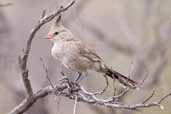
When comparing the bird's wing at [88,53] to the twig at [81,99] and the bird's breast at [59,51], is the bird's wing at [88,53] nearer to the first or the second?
the bird's breast at [59,51]

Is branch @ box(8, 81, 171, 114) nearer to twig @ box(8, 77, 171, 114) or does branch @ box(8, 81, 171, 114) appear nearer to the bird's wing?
twig @ box(8, 77, 171, 114)

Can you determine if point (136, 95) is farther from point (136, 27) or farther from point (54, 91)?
point (54, 91)

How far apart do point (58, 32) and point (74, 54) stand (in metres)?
0.19

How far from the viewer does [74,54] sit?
513 centimetres

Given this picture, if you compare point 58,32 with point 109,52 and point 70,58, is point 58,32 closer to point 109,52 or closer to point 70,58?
point 70,58

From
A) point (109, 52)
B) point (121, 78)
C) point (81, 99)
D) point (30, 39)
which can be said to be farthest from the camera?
point (109, 52)

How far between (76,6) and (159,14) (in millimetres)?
815

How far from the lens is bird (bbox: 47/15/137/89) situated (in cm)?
510

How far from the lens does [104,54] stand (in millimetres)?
9742

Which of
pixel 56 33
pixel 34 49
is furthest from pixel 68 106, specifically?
pixel 56 33

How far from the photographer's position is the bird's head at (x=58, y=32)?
5074 mm

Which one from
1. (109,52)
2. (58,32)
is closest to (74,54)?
(58,32)

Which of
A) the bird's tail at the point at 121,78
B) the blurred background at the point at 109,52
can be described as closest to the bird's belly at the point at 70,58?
the bird's tail at the point at 121,78

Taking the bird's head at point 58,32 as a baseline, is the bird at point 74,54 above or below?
below
